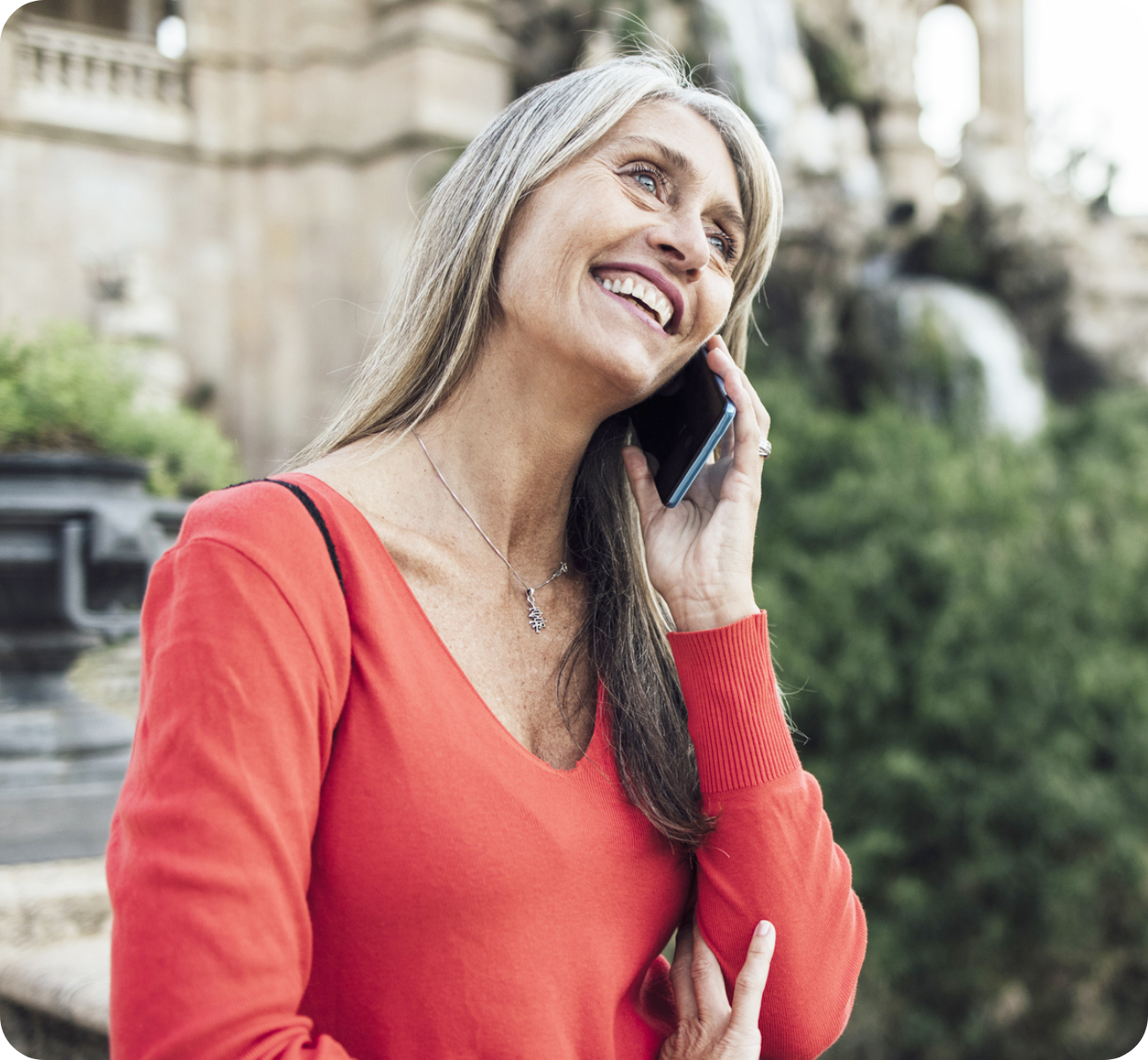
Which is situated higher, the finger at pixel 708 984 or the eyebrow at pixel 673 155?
the eyebrow at pixel 673 155

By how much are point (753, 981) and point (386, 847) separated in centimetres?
53

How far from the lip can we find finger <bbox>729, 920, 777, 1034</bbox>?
2.59 feet

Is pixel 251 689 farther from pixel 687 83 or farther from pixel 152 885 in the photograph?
pixel 687 83

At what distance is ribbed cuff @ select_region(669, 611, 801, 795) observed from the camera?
55.3 inches

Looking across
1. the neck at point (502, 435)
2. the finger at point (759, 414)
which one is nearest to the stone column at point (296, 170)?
the finger at point (759, 414)

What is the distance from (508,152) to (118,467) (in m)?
2.39

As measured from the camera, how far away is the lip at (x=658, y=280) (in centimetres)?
138

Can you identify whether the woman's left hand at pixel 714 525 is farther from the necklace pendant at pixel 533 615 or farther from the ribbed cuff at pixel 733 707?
the necklace pendant at pixel 533 615

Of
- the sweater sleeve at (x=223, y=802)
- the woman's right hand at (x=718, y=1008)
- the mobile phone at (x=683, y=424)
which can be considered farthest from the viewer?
the mobile phone at (x=683, y=424)

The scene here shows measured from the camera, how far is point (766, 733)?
141cm

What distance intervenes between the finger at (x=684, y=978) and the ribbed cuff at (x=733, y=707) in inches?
8.1

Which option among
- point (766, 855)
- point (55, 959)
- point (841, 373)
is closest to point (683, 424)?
point (766, 855)

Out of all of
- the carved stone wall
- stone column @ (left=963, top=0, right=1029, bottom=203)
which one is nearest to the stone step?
the carved stone wall

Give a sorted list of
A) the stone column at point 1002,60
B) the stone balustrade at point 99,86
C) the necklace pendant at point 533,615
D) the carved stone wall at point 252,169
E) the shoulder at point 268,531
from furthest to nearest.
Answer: the stone column at point 1002,60
the carved stone wall at point 252,169
the stone balustrade at point 99,86
the necklace pendant at point 533,615
the shoulder at point 268,531
